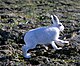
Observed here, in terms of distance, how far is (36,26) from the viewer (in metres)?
11.8

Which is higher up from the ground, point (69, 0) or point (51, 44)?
point (51, 44)

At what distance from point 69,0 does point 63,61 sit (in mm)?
9468

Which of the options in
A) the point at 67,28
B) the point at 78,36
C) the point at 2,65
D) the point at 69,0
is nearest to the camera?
the point at 2,65

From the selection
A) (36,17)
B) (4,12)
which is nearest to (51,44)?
(36,17)

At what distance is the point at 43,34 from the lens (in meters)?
8.37

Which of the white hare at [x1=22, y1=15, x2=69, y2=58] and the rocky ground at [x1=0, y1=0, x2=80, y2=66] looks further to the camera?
the rocky ground at [x1=0, y1=0, x2=80, y2=66]

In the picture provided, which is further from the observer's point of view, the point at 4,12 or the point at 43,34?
the point at 4,12

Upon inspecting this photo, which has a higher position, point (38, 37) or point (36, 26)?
point (38, 37)

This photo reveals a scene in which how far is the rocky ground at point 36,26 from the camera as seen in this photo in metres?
8.45

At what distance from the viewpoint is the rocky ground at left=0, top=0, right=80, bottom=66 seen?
845 cm

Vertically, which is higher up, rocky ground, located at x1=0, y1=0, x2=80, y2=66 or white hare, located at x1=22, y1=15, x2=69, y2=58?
white hare, located at x1=22, y1=15, x2=69, y2=58

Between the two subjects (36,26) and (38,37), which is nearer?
(38,37)

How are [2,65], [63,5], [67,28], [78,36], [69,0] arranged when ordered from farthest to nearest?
[69,0]
[63,5]
[67,28]
[78,36]
[2,65]

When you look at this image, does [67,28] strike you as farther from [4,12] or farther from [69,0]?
[69,0]
